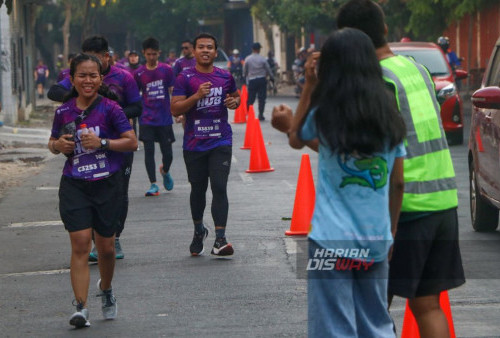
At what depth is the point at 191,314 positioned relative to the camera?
7566 mm

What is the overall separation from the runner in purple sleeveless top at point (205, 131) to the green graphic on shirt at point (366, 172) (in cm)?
512

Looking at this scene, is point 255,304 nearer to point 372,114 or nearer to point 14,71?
point 372,114

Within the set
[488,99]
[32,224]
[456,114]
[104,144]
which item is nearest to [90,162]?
[104,144]

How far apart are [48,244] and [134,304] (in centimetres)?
311

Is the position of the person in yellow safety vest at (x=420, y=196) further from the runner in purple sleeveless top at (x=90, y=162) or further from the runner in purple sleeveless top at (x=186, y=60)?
the runner in purple sleeveless top at (x=186, y=60)

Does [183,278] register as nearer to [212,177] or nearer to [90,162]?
[212,177]

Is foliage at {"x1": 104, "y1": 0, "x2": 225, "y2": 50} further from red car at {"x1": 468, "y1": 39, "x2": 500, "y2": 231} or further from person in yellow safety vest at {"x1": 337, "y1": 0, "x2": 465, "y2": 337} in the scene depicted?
person in yellow safety vest at {"x1": 337, "y1": 0, "x2": 465, "y2": 337}

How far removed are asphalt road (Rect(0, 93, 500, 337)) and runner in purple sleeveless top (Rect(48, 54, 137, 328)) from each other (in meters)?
0.51

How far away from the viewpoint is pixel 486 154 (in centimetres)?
999

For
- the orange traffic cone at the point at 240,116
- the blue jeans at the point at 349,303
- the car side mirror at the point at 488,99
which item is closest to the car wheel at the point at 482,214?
the car side mirror at the point at 488,99

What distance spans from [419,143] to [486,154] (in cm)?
503

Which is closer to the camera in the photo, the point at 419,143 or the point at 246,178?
the point at 419,143

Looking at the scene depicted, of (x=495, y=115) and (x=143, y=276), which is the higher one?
(x=495, y=115)

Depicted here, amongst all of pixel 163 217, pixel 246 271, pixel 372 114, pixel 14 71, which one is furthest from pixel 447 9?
pixel 372 114
